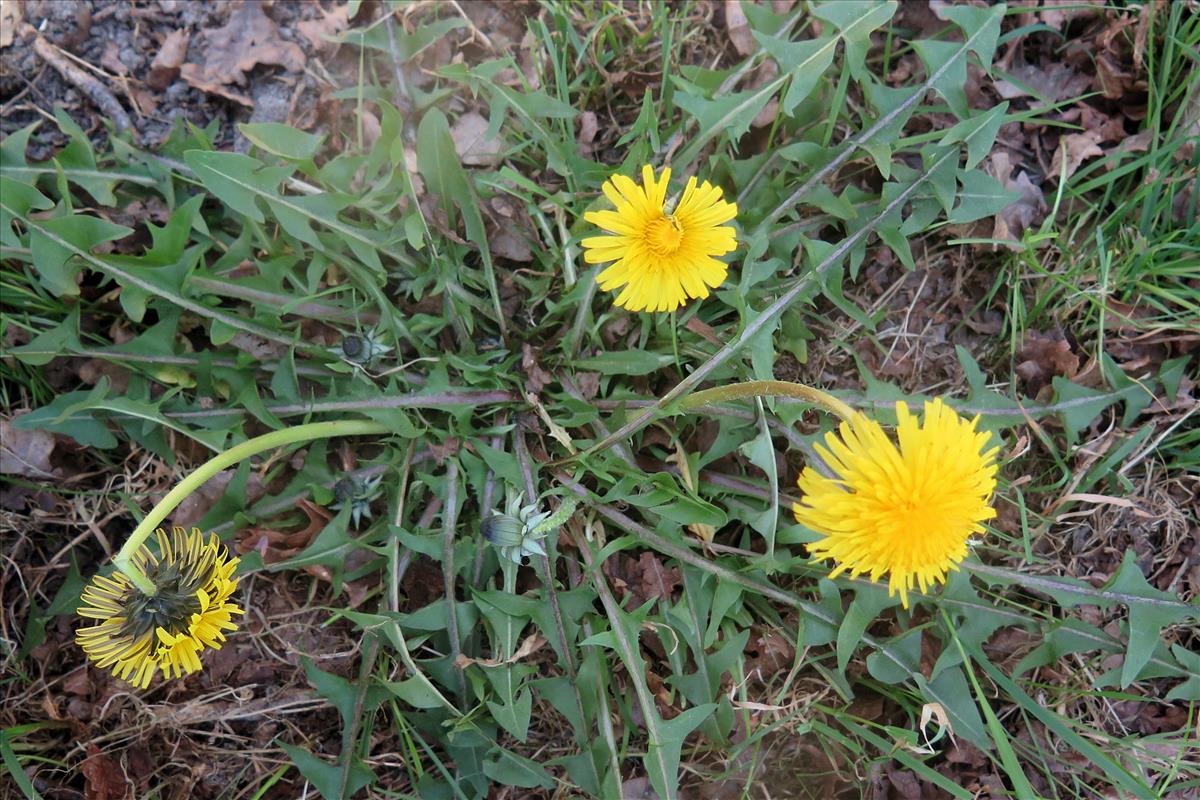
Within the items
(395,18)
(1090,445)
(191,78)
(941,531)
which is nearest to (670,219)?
(941,531)

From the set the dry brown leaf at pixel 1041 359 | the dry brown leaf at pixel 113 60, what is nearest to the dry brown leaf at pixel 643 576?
the dry brown leaf at pixel 1041 359

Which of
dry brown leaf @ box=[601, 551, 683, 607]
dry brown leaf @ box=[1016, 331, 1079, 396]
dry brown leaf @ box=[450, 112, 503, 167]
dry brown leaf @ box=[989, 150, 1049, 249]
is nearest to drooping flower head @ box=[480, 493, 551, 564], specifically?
dry brown leaf @ box=[601, 551, 683, 607]

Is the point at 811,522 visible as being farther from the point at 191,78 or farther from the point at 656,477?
the point at 191,78

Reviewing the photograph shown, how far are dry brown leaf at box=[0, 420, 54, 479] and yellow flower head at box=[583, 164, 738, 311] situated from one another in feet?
5.71

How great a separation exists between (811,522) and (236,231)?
1851mm

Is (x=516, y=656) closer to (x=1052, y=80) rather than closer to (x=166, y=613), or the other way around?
(x=166, y=613)

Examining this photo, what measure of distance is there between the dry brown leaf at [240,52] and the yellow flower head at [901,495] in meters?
2.05

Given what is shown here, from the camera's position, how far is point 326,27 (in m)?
2.50

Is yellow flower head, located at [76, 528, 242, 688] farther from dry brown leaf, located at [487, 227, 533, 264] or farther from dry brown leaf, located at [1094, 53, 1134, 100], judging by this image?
dry brown leaf, located at [1094, 53, 1134, 100]

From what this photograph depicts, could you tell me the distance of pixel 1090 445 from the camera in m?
Answer: 2.35

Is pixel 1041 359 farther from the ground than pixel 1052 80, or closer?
closer

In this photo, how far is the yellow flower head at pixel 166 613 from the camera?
5.29 feet

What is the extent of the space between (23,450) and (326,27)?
1.52m

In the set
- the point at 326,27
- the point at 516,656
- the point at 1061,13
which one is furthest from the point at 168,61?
the point at 1061,13
